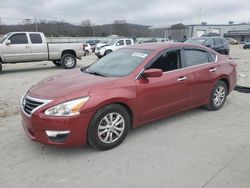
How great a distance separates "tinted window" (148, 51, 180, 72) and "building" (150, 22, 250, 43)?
6770 centimetres

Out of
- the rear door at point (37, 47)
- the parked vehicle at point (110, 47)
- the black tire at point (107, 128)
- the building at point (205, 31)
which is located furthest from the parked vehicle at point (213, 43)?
the building at point (205, 31)

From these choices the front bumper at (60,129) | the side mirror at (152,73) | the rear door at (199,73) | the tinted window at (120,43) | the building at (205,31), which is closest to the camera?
the front bumper at (60,129)

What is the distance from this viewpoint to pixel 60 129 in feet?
10.7

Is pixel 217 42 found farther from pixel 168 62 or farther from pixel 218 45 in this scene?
pixel 168 62

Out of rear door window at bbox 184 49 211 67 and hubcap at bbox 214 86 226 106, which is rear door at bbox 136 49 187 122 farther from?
hubcap at bbox 214 86 226 106

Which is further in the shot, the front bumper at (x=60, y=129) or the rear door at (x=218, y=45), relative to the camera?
the rear door at (x=218, y=45)

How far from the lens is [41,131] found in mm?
3336

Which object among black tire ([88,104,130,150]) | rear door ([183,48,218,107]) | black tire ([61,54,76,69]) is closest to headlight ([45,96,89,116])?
black tire ([88,104,130,150])

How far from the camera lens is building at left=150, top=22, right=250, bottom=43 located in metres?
72.6

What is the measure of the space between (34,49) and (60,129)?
10.1 metres

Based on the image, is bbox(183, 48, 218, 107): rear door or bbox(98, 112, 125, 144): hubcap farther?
bbox(183, 48, 218, 107): rear door

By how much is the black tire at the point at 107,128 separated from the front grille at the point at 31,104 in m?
0.74

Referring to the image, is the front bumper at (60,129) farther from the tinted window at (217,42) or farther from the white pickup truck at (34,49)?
the tinted window at (217,42)

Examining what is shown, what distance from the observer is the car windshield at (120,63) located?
413 cm
